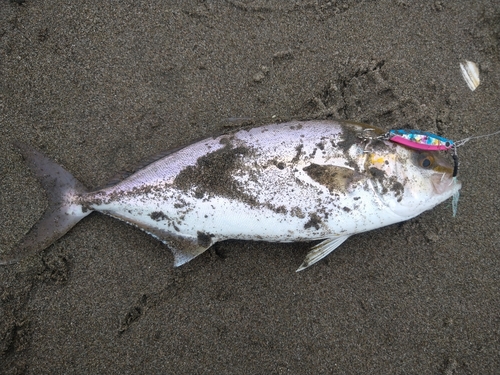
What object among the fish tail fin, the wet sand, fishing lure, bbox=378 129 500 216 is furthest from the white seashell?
the fish tail fin

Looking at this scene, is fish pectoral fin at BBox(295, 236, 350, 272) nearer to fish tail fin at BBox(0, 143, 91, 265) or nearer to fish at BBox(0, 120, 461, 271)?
fish at BBox(0, 120, 461, 271)

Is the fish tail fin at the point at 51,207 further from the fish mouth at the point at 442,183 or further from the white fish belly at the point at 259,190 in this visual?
the fish mouth at the point at 442,183

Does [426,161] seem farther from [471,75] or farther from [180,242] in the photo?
[180,242]

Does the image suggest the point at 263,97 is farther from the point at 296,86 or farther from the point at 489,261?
the point at 489,261

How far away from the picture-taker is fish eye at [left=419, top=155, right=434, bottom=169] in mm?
2071

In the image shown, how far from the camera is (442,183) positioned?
211 centimetres

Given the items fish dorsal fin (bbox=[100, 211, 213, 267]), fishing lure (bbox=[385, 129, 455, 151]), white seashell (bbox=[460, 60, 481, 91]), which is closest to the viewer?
fishing lure (bbox=[385, 129, 455, 151])

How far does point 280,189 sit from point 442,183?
37.2 inches

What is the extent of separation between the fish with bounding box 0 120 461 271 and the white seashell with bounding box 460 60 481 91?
0.71m

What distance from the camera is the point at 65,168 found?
244 centimetres

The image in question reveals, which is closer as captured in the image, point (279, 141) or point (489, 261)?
point (279, 141)

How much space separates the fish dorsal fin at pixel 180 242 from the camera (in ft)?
7.38

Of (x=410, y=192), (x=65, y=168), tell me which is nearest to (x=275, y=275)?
(x=410, y=192)

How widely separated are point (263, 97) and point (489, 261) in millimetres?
1832
